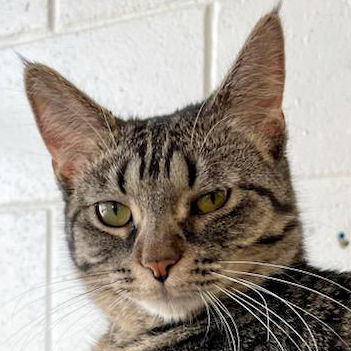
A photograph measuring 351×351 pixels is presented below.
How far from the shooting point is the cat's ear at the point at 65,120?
992 millimetres

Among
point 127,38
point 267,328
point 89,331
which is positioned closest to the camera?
point 267,328

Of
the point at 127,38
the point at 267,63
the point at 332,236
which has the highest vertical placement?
the point at 127,38

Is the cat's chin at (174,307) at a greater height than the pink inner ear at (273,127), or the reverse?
the pink inner ear at (273,127)

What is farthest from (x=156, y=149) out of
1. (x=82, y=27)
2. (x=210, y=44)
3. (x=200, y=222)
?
(x=82, y=27)

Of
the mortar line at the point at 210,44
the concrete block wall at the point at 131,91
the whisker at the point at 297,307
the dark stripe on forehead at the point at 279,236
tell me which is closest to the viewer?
the whisker at the point at 297,307

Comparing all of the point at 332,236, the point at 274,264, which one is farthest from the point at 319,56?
the point at 274,264

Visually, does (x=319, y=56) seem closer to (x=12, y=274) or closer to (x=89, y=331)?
(x=89, y=331)

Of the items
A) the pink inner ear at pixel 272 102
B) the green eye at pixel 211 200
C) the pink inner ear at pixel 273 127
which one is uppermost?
the pink inner ear at pixel 272 102

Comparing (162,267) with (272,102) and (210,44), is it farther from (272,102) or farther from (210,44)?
(210,44)

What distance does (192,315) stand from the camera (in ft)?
2.85

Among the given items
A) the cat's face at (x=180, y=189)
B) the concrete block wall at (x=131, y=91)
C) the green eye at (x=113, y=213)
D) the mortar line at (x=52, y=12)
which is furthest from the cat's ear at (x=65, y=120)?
the mortar line at (x=52, y=12)

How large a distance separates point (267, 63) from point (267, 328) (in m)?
0.37

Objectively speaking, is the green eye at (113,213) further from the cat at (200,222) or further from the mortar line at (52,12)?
the mortar line at (52,12)

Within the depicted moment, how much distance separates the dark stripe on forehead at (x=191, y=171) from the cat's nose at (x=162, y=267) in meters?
0.13
